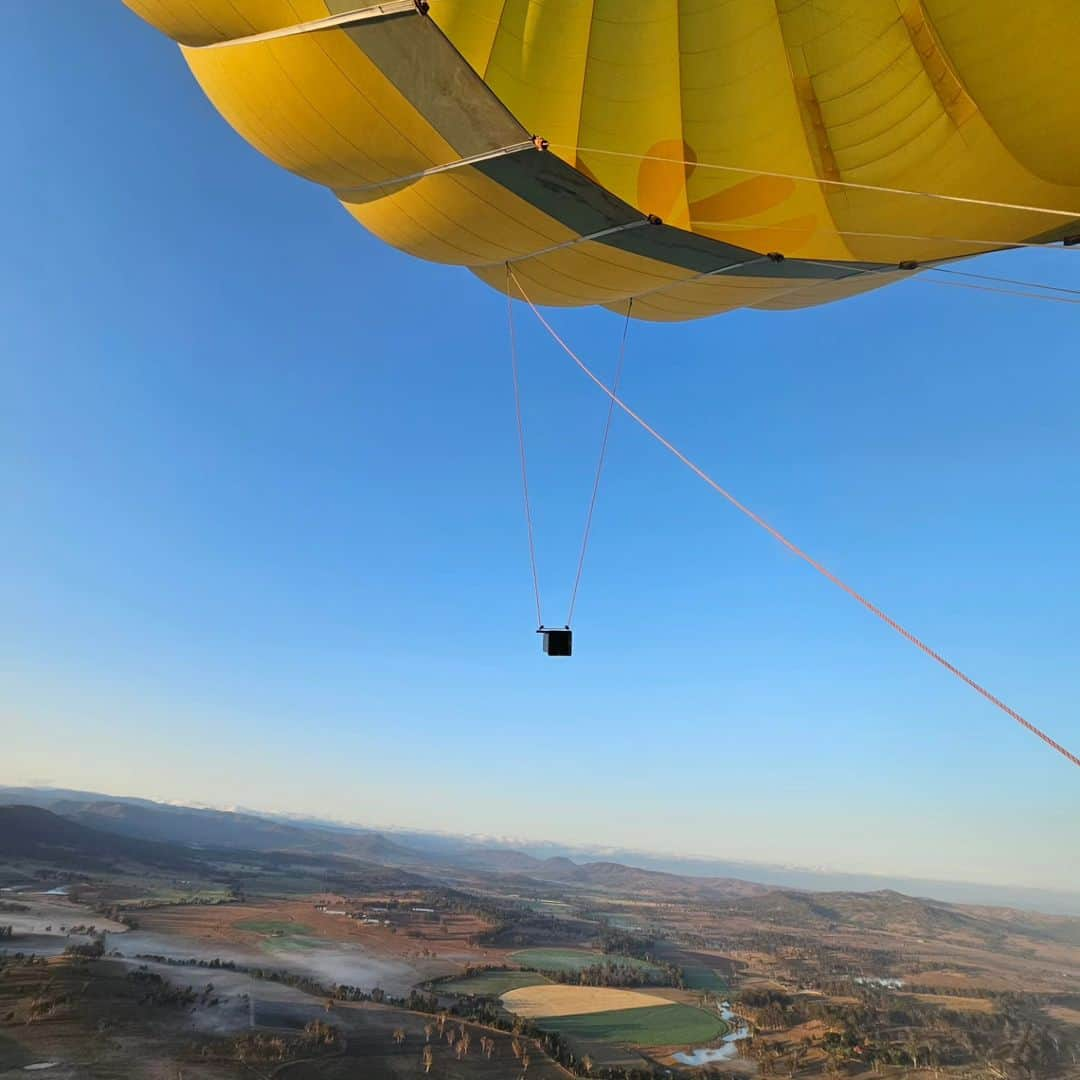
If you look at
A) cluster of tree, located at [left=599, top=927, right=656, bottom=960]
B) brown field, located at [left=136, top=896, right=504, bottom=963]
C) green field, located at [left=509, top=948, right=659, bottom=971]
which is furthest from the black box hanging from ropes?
cluster of tree, located at [left=599, top=927, right=656, bottom=960]

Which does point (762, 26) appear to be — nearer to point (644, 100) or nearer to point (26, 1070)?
point (644, 100)

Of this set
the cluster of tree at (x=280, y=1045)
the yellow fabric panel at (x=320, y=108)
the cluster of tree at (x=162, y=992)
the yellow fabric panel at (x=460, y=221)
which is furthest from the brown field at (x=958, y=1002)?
the yellow fabric panel at (x=320, y=108)

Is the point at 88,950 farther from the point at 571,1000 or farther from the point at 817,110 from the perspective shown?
the point at 817,110

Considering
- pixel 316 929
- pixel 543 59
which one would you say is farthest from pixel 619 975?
pixel 543 59

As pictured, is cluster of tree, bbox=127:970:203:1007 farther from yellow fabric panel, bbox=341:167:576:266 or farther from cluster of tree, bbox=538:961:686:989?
yellow fabric panel, bbox=341:167:576:266

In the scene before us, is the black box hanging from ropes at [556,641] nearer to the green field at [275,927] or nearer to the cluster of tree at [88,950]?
the cluster of tree at [88,950]

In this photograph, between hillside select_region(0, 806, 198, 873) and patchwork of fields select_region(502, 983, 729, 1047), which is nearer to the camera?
patchwork of fields select_region(502, 983, 729, 1047)
